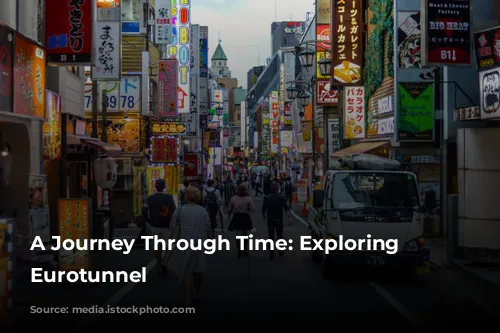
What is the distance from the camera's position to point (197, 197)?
36.8 ft

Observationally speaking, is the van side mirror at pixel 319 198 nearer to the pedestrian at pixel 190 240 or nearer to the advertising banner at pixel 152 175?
the pedestrian at pixel 190 240

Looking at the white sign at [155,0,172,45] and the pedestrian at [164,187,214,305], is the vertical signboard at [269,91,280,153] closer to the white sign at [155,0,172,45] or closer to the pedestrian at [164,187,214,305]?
the white sign at [155,0,172,45]

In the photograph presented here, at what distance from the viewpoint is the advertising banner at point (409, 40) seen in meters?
24.8

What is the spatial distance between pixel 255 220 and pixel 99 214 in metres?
13.6

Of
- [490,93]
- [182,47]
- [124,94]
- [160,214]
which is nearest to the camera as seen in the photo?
[160,214]

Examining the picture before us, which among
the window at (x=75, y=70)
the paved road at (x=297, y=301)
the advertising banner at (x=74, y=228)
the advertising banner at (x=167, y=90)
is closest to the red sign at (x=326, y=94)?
the advertising banner at (x=167, y=90)

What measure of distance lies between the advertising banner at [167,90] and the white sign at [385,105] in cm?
1215

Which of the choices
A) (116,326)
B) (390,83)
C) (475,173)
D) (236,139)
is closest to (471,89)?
(390,83)

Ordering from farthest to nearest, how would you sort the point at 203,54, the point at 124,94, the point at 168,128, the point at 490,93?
the point at 203,54, the point at 168,128, the point at 124,94, the point at 490,93

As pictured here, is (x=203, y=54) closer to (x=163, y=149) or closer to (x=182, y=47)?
(x=182, y=47)

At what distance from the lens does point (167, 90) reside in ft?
125

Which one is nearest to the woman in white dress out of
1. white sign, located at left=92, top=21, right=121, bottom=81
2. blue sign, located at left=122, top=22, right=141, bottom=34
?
white sign, located at left=92, top=21, right=121, bottom=81

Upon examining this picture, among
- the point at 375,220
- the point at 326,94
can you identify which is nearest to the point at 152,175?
the point at 326,94

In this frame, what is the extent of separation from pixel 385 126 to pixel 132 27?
1433 cm
